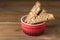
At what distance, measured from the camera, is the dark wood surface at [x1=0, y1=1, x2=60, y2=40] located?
113 centimetres

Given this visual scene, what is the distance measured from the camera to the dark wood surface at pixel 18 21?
1.13 metres

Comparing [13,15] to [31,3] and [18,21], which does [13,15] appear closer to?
[18,21]

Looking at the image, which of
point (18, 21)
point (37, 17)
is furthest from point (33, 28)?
point (18, 21)

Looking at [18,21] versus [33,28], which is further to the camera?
[18,21]

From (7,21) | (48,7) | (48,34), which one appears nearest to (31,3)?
(48,7)

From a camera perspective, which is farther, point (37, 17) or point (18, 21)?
point (18, 21)

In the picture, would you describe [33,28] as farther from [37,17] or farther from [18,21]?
[18,21]

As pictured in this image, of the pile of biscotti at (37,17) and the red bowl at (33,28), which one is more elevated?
the pile of biscotti at (37,17)

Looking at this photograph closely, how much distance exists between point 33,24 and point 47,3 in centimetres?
55

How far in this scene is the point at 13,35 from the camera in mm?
1138

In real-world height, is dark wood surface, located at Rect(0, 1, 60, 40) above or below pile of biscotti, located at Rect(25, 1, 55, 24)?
below

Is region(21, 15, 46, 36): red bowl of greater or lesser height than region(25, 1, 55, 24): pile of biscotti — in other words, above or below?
below

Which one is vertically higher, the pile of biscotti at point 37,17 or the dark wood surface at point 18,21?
the pile of biscotti at point 37,17

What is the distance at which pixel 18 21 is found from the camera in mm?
1295
